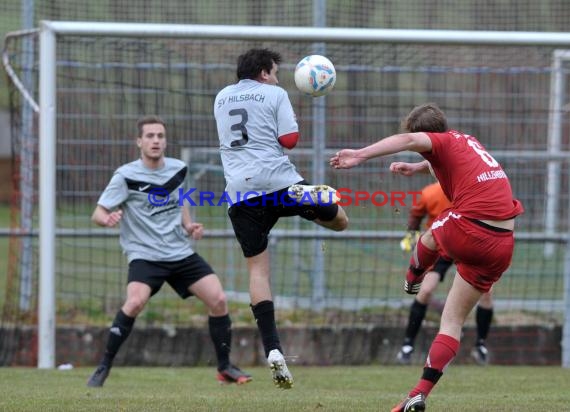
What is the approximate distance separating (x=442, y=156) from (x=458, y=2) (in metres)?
5.67

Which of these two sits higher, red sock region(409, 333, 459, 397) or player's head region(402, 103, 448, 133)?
player's head region(402, 103, 448, 133)

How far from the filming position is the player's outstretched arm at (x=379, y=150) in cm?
624

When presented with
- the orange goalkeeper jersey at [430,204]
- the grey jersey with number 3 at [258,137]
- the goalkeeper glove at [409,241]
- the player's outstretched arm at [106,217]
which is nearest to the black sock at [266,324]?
the grey jersey with number 3 at [258,137]

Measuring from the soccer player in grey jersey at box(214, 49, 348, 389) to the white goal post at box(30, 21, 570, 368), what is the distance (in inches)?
94.4

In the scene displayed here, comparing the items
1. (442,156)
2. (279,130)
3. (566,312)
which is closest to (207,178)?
(566,312)

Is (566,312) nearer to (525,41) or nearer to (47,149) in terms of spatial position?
(525,41)

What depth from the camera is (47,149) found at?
992 centimetres

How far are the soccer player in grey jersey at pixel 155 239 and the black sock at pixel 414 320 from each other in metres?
2.15

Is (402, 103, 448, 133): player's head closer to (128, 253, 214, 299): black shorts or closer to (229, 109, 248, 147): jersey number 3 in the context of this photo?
(229, 109, 248, 147): jersey number 3

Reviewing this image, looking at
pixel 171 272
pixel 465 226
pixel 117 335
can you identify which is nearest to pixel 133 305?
pixel 117 335

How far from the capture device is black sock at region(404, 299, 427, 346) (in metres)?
10.4

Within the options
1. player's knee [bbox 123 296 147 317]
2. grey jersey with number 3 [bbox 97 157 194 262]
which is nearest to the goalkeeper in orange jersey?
grey jersey with number 3 [bbox 97 157 194 262]

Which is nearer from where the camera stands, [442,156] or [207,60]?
[442,156]

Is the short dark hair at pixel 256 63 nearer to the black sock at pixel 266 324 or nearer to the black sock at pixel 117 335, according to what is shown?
the black sock at pixel 266 324
